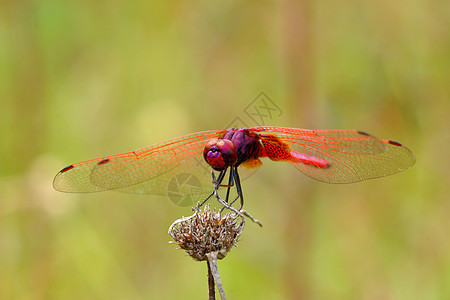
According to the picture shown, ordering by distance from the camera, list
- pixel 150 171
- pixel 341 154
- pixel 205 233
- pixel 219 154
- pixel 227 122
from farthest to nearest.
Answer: pixel 227 122, pixel 150 171, pixel 341 154, pixel 219 154, pixel 205 233

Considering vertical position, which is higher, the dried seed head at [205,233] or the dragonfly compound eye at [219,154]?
the dragonfly compound eye at [219,154]

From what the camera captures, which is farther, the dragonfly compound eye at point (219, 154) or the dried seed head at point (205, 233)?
the dragonfly compound eye at point (219, 154)

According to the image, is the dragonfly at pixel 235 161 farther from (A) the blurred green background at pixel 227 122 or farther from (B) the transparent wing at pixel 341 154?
(A) the blurred green background at pixel 227 122

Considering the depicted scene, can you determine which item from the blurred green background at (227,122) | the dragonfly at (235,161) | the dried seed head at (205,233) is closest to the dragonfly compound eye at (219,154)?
the dragonfly at (235,161)

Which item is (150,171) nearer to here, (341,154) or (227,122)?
(341,154)

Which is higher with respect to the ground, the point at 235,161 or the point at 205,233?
the point at 235,161

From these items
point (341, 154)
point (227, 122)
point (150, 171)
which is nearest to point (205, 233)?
point (150, 171)

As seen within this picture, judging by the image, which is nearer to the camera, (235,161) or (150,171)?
(235,161)

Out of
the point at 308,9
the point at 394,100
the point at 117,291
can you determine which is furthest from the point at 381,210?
the point at 117,291
